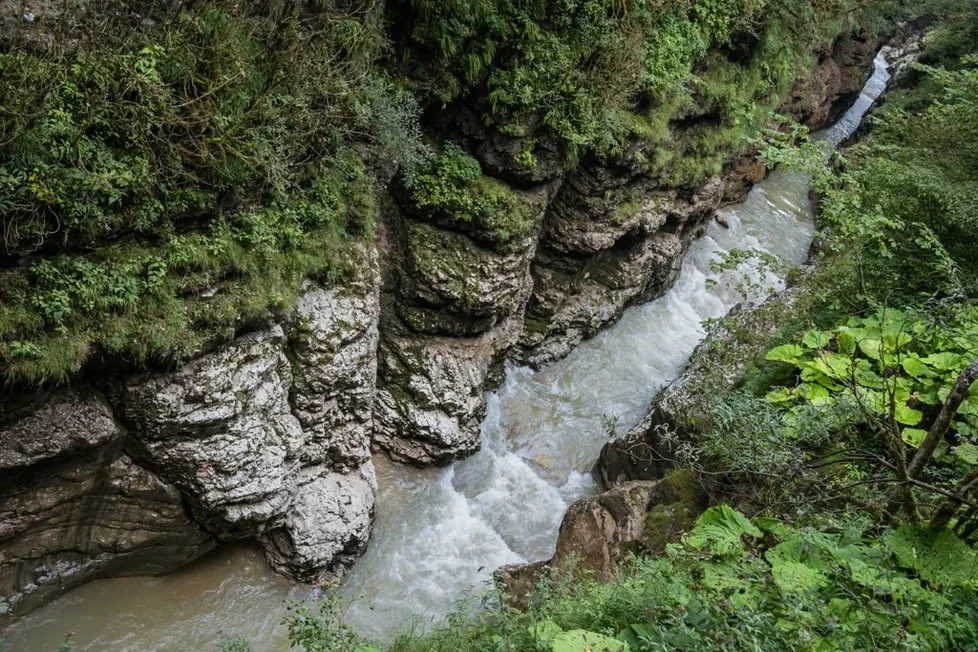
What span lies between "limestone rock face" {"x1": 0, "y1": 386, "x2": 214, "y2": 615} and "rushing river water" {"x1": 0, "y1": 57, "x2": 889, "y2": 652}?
15.9 inches

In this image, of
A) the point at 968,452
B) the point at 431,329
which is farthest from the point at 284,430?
the point at 968,452

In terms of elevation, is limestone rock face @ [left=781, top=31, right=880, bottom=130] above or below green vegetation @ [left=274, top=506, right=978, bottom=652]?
above

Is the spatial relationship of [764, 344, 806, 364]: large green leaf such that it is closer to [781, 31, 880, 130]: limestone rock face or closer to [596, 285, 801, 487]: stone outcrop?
[596, 285, 801, 487]: stone outcrop

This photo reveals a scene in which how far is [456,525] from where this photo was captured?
966 cm

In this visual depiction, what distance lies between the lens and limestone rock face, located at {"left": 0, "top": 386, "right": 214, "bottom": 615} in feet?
20.1

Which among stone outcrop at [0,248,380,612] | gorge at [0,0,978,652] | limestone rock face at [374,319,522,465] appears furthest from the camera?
limestone rock face at [374,319,522,465]

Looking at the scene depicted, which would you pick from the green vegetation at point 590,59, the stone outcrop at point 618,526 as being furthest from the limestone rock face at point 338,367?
→ the green vegetation at point 590,59

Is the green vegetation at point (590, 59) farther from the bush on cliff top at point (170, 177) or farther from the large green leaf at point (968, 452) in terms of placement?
the large green leaf at point (968, 452)

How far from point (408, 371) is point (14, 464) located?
5.18 m

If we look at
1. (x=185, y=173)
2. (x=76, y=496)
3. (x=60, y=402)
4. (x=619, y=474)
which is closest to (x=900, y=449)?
(x=619, y=474)

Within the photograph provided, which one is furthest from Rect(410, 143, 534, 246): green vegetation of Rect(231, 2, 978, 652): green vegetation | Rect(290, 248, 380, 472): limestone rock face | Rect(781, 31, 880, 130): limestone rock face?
Rect(781, 31, 880, 130): limestone rock face

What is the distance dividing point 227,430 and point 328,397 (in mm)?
1653

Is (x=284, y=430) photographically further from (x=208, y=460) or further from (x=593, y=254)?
(x=593, y=254)

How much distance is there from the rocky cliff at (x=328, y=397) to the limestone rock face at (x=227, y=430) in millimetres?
20
